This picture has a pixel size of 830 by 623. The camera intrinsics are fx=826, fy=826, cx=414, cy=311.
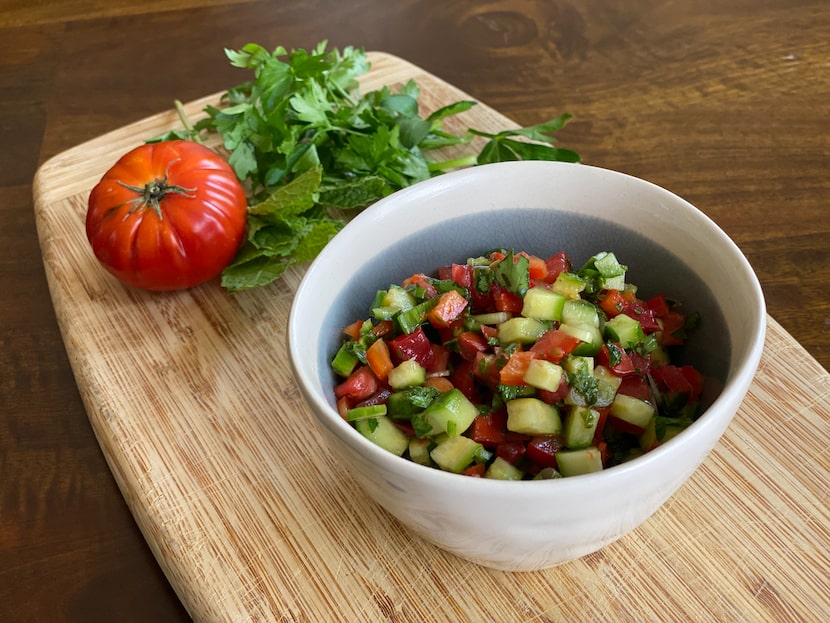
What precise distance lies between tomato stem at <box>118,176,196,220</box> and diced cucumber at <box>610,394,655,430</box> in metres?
1.00

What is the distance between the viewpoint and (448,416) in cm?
118

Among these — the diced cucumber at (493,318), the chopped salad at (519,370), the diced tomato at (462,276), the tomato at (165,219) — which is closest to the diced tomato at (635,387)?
the chopped salad at (519,370)

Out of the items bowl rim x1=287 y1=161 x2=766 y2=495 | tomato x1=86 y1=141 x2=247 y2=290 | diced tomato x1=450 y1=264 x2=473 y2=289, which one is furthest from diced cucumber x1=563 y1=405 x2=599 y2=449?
tomato x1=86 y1=141 x2=247 y2=290

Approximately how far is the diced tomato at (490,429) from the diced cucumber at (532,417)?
36 mm

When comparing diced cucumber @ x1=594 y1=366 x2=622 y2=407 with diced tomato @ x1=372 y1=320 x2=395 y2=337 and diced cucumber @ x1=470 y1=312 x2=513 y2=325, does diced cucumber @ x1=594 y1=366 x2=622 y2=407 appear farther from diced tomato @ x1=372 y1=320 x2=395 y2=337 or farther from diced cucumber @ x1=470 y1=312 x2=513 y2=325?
diced tomato @ x1=372 y1=320 x2=395 y2=337

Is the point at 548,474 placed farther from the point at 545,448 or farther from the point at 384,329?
the point at 384,329

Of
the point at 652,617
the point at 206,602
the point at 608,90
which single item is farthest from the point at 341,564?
the point at 608,90

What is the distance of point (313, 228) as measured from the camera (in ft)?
5.77

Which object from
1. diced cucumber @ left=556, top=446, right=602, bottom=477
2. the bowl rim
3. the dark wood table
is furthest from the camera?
the dark wood table

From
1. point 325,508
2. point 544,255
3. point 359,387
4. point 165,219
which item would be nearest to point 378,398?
point 359,387

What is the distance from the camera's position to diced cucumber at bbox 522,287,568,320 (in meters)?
1.29

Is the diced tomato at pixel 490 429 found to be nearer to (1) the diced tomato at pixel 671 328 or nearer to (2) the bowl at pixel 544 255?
(2) the bowl at pixel 544 255

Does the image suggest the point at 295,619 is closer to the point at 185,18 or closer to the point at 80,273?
the point at 80,273

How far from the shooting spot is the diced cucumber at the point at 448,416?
1.18 meters
